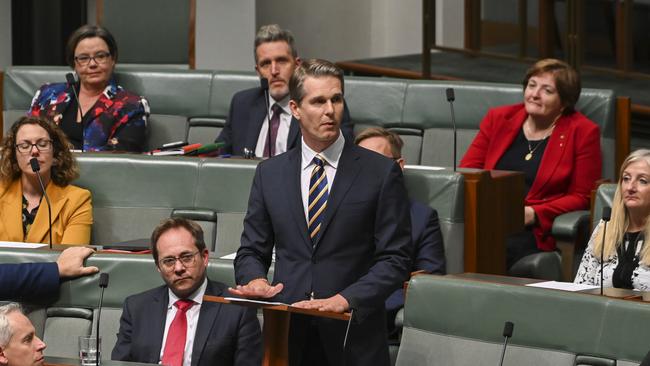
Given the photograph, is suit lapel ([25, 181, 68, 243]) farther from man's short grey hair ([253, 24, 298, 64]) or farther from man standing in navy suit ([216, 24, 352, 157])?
man's short grey hair ([253, 24, 298, 64])

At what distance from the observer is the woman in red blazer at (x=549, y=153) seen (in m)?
3.84

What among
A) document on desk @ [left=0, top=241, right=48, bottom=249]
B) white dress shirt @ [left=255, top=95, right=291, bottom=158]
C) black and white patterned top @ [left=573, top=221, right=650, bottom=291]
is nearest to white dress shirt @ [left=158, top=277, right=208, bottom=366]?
document on desk @ [left=0, top=241, right=48, bottom=249]

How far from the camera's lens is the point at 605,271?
315cm

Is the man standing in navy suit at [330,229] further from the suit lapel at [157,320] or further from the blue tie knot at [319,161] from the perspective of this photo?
the suit lapel at [157,320]

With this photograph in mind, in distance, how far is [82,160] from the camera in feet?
12.1

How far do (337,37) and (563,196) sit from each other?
3384mm

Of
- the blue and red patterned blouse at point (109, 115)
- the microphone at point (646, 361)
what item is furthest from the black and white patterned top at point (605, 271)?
the blue and red patterned blouse at point (109, 115)

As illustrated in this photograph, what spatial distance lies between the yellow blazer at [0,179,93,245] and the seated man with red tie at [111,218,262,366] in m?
0.66

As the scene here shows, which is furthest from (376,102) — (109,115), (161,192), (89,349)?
(89,349)

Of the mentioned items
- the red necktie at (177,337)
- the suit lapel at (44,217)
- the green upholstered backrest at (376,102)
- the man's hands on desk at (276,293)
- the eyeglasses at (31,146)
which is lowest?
the red necktie at (177,337)

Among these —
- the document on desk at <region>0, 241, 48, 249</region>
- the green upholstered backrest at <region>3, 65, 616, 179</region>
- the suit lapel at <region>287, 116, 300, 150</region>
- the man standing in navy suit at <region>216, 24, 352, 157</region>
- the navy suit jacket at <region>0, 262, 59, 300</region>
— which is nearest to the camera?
the navy suit jacket at <region>0, 262, 59, 300</region>

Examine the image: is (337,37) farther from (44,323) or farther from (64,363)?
(64,363)

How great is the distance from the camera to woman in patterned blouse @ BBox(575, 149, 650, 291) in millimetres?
3104

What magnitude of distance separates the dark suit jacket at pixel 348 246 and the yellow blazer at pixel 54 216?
41.5 inches
